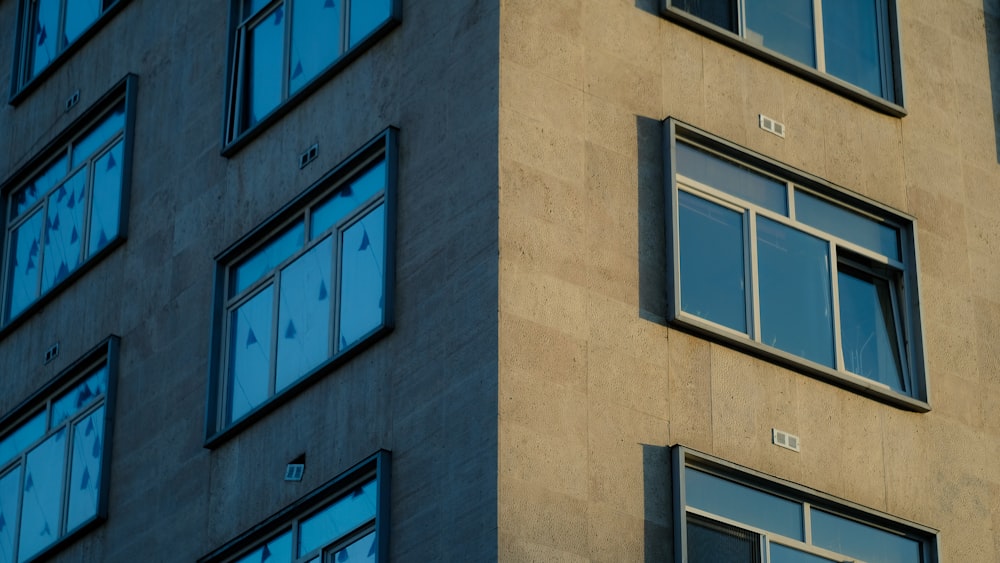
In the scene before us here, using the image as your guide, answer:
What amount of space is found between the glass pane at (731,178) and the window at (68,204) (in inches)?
303

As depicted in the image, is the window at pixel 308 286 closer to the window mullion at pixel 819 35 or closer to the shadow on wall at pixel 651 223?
the shadow on wall at pixel 651 223

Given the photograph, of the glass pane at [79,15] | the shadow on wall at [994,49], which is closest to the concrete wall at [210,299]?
the glass pane at [79,15]

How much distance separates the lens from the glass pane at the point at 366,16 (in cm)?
2303

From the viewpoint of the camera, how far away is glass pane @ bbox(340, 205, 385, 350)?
21641mm

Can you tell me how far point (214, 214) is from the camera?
967 inches

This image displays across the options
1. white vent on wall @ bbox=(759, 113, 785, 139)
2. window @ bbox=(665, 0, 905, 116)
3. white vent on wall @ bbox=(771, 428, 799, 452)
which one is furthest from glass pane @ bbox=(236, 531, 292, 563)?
window @ bbox=(665, 0, 905, 116)

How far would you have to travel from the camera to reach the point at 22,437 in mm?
27625

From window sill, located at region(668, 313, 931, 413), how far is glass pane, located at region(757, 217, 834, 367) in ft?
1.11

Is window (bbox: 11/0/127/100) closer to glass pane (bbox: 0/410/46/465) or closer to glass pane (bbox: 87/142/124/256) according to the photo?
glass pane (bbox: 87/142/124/256)

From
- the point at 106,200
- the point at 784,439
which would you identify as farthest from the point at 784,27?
the point at 106,200

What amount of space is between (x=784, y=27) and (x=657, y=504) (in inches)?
246

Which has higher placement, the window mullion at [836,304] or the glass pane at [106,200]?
the glass pane at [106,200]

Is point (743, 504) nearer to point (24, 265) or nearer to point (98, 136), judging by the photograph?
point (98, 136)

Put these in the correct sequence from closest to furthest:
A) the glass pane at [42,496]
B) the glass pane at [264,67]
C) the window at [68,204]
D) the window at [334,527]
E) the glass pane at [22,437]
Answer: the window at [334,527] → the glass pane at [264,67] → the glass pane at [42,496] → the window at [68,204] → the glass pane at [22,437]
